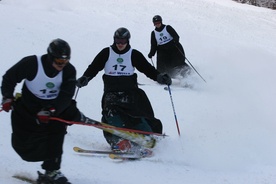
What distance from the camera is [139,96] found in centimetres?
649

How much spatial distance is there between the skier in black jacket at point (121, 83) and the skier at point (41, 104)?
1.98 metres

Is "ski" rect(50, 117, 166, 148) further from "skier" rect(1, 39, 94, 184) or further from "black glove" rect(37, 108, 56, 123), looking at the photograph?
"black glove" rect(37, 108, 56, 123)

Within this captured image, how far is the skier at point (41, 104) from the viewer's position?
393 cm

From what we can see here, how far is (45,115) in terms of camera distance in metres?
3.90

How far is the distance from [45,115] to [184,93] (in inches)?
257

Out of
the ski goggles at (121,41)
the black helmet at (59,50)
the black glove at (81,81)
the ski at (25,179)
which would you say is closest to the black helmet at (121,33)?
the ski goggles at (121,41)

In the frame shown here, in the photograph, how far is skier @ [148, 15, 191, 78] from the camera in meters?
10.8

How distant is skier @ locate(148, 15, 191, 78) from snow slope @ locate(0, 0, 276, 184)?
0.37 metres

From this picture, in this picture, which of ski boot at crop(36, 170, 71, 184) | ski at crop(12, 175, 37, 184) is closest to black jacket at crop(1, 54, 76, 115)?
ski boot at crop(36, 170, 71, 184)

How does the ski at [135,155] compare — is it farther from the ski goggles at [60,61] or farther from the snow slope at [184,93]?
the ski goggles at [60,61]

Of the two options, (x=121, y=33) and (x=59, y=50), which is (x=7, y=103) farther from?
(x=121, y=33)

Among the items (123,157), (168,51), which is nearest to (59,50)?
(123,157)

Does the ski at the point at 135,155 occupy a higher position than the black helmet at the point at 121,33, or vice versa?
the black helmet at the point at 121,33

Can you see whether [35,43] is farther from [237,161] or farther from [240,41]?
[240,41]
